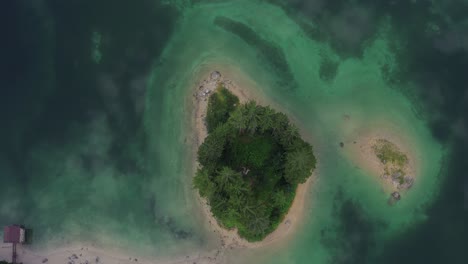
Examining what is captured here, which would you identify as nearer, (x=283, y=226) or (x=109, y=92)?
(x=283, y=226)

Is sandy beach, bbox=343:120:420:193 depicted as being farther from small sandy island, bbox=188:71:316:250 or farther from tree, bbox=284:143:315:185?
tree, bbox=284:143:315:185

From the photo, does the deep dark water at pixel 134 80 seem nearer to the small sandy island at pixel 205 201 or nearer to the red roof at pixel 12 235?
the red roof at pixel 12 235

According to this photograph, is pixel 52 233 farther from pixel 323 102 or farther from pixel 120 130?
pixel 323 102

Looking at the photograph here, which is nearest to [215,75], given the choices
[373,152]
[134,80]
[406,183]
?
[134,80]

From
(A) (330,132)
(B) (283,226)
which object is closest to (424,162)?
(A) (330,132)

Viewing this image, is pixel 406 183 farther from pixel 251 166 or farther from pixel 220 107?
pixel 220 107

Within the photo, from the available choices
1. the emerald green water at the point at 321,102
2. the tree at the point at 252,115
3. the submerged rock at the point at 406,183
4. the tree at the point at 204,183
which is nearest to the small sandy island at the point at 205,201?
the emerald green water at the point at 321,102
